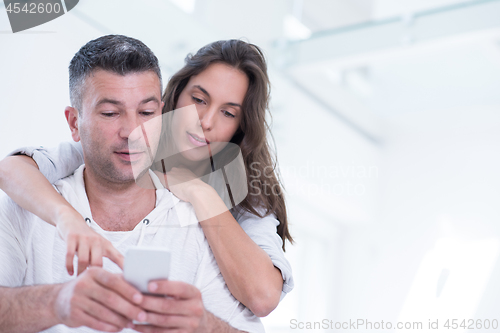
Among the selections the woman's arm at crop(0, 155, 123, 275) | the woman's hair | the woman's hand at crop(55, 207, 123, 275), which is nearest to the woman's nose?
the woman's hair

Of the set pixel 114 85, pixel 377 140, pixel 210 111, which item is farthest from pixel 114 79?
pixel 377 140

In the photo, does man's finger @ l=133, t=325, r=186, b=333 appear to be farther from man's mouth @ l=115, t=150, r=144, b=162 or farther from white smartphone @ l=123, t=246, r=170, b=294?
man's mouth @ l=115, t=150, r=144, b=162

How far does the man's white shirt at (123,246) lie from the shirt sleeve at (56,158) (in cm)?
2

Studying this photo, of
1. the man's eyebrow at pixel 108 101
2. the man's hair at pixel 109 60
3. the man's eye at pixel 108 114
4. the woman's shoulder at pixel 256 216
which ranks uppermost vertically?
the man's hair at pixel 109 60

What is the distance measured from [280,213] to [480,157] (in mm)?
3144

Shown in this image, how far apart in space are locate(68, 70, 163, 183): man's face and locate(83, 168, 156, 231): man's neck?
0.03 m

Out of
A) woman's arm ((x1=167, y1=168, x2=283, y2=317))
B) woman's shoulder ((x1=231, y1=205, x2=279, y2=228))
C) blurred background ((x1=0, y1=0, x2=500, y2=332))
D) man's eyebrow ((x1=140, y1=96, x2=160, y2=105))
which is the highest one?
man's eyebrow ((x1=140, y1=96, x2=160, y2=105))

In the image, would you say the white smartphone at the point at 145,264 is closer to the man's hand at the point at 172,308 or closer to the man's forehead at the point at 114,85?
the man's hand at the point at 172,308

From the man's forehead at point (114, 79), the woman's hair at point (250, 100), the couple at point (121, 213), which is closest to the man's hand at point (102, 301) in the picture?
the couple at point (121, 213)

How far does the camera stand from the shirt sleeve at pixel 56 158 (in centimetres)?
119

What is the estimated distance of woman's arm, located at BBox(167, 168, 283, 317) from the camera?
1148mm

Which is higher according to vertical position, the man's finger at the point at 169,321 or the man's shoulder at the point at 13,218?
the man's finger at the point at 169,321

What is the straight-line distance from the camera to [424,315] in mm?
3920

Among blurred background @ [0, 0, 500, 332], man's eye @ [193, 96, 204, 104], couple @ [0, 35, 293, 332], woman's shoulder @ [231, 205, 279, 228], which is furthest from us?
blurred background @ [0, 0, 500, 332]
